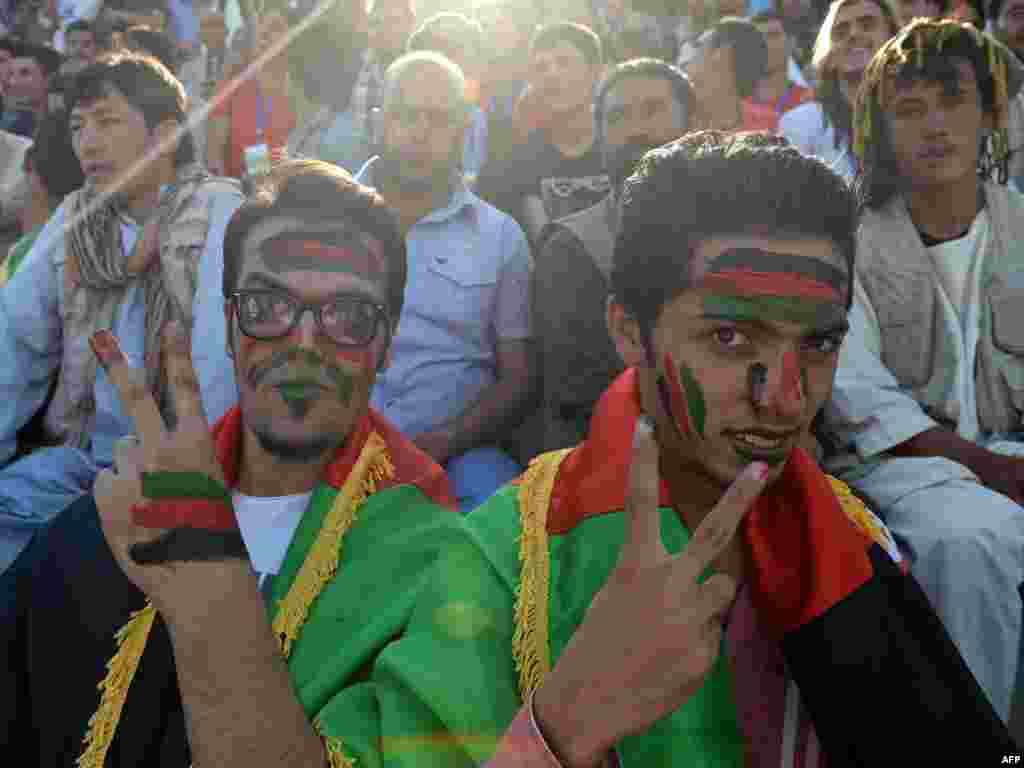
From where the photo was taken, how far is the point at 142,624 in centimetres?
199

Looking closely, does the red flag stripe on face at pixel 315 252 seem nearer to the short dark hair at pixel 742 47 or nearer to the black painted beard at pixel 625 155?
the black painted beard at pixel 625 155

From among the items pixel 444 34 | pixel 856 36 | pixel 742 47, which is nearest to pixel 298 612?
pixel 856 36

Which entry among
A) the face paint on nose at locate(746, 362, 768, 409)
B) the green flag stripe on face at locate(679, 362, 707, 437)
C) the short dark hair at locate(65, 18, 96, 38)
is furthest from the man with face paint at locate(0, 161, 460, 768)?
the short dark hair at locate(65, 18, 96, 38)

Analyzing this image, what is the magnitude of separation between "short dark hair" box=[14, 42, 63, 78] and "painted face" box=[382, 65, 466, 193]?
4.65 metres

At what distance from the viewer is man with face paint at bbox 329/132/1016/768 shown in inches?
70.1

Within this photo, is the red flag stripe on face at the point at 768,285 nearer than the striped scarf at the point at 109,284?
Yes

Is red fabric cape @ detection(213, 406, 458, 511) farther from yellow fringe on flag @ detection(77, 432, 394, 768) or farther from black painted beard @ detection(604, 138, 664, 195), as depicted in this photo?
black painted beard @ detection(604, 138, 664, 195)

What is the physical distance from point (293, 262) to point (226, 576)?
2.72 feet

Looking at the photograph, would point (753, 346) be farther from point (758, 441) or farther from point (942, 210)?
point (942, 210)

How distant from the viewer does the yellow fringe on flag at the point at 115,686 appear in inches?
75.3

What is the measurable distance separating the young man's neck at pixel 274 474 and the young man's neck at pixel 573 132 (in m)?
2.91

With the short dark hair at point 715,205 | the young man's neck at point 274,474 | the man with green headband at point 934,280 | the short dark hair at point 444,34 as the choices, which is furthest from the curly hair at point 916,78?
the short dark hair at point 444,34

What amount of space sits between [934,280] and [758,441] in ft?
5.06

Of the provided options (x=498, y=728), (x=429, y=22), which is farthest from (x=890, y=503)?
(x=429, y=22)
